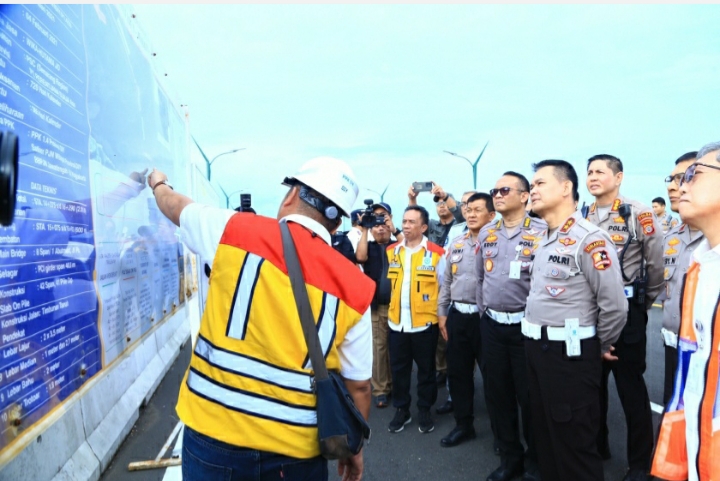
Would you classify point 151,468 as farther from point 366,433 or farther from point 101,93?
point 101,93

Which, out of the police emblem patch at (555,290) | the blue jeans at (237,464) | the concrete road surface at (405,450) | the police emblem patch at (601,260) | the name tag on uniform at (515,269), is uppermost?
the police emblem patch at (601,260)

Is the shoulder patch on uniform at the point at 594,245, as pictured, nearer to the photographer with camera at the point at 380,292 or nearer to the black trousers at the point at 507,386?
the black trousers at the point at 507,386

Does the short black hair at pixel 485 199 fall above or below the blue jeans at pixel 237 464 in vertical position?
above

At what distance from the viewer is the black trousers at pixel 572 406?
2600 millimetres

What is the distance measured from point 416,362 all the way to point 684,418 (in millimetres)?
2755

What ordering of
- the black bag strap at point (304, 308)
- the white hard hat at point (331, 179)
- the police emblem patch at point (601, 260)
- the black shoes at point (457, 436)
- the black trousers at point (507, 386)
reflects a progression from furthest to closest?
the black shoes at point (457, 436)
the black trousers at point (507, 386)
the police emblem patch at point (601, 260)
the white hard hat at point (331, 179)
the black bag strap at point (304, 308)

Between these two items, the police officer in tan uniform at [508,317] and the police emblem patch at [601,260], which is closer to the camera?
the police emblem patch at [601,260]

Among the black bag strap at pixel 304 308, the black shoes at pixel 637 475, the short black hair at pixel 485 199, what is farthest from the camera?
the short black hair at pixel 485 199

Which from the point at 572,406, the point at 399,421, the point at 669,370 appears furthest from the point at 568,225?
the point at 399,421

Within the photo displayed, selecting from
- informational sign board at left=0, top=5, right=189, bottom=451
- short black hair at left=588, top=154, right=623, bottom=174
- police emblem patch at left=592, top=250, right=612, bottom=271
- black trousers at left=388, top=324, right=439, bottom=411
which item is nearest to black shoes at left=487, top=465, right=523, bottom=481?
black trousers at left=388, top=324, right=439, bottom=411

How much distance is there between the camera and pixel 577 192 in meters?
3.04

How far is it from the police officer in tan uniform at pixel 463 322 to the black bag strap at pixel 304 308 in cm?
252

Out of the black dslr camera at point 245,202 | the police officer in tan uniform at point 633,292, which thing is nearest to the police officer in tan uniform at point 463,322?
the police officer in tan uniform at point 633,292

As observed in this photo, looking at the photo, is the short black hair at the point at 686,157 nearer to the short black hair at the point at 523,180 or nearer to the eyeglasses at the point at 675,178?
the eyeglasses at the point at 675,178
